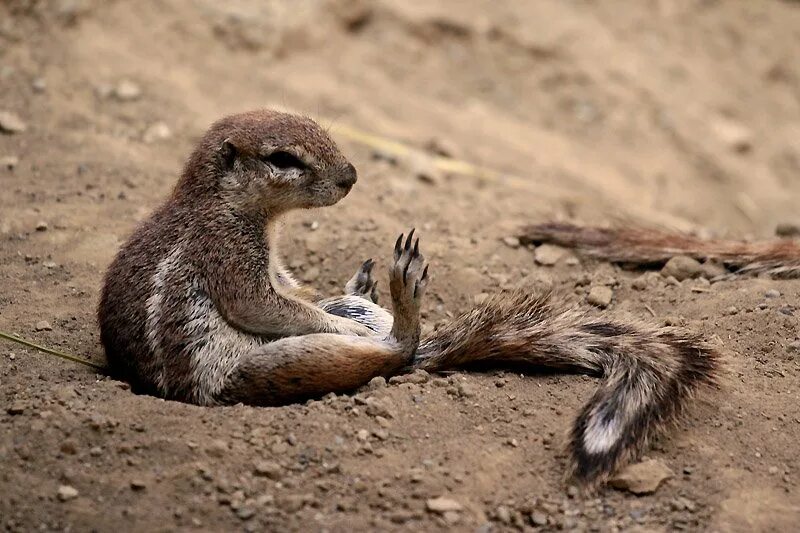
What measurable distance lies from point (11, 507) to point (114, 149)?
373 centimetres

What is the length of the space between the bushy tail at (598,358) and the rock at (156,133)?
3.31 m

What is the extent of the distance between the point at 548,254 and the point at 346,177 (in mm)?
1742

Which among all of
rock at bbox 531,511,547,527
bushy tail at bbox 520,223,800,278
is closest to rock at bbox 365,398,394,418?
rock at bbox 531,511,547,527

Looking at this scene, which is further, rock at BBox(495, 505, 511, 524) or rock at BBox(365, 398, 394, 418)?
rock at BBox(365, 398, 394, 418)

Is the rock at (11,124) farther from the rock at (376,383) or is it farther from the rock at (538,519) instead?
the rock at (538,519)

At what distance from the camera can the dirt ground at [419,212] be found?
3.66 metres

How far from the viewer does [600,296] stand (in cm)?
541

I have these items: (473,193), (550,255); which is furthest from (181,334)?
(473,193)

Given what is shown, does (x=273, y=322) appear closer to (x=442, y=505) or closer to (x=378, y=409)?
(x=378, y=409)

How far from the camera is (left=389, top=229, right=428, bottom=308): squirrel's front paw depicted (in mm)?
4414

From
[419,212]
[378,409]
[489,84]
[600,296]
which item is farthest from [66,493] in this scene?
[489,84]

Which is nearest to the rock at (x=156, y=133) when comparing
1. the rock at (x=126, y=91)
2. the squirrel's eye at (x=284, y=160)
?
the rock at (x=126, y=91)

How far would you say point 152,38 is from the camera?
8289 millimetres

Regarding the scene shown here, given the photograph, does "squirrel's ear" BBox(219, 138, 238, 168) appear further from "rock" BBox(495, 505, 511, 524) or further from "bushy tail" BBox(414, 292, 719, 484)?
"rock" BBox(495, 505, 511, 524)
